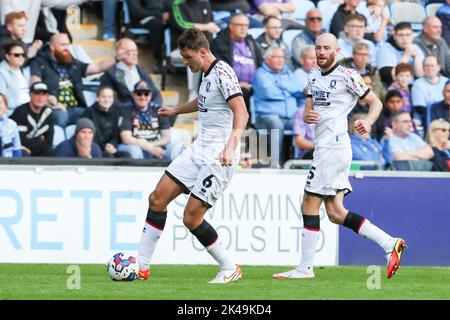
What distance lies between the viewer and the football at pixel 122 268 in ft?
37.8

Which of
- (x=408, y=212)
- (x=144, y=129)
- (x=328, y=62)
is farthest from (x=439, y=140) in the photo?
(x=328, y=62)

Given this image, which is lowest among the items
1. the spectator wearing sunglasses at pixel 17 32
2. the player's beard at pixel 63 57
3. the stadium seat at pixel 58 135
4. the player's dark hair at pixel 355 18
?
the stadium seat at pixel 58 135

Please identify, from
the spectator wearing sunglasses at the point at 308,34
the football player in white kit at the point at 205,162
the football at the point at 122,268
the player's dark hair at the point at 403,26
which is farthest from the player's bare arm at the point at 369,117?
the player's dark hair at the point at 403,26

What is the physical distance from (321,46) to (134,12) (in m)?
7.17

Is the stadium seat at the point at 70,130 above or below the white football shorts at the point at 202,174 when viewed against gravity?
above

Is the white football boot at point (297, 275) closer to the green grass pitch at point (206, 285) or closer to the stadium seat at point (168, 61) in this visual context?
the green grass pitch at point (206, 285)

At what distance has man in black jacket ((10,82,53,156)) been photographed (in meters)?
16.4

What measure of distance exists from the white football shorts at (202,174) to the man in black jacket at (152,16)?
7.28 metres

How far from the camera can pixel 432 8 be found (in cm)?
2070

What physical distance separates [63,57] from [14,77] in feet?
2.85

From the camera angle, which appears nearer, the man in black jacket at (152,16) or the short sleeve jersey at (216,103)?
the short sleeve jersey at (216,103)

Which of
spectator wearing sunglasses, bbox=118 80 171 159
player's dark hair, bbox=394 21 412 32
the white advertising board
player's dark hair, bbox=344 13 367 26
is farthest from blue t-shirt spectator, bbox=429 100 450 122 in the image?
the white advertising board

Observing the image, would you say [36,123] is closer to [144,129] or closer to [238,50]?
[144,129]
